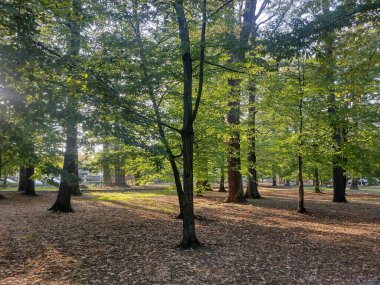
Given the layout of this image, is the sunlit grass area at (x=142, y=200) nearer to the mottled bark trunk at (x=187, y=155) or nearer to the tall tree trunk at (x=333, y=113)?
the mottled bark trunk at (x=187, y=155)

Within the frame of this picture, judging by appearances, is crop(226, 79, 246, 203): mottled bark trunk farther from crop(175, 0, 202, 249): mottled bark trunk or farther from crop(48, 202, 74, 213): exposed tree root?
crop(48, 202, 74, 213): exposed tree root

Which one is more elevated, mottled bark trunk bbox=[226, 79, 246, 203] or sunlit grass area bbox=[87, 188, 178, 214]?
mottled bark trunk bbox=[226, 79, 246, 203]

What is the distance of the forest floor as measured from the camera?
5504 mm

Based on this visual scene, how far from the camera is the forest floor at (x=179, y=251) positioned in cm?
550

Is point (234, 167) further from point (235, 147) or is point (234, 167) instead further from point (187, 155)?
point (187, 155)

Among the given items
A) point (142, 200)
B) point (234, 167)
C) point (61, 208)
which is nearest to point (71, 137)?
point (61, 208)

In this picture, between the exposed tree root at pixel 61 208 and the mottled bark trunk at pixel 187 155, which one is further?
the exposed tree root at pixel 61 208

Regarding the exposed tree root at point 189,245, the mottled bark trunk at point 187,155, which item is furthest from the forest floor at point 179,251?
the mottled bark trunk at point 187,155

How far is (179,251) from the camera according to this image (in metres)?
6.98

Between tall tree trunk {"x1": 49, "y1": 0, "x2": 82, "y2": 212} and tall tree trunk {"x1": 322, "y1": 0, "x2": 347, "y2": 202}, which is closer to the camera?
tall tree trunk {"x1": 49, "y1": 0, "x2": 82, "y2": 212}

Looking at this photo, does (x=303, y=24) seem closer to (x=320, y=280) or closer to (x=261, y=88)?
(x=320, y=280)

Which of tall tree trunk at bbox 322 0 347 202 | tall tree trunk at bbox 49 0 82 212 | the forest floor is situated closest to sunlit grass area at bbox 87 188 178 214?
the forest floor

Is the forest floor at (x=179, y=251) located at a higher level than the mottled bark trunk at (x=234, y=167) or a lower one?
lower

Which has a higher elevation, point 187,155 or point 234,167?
point 187,155
